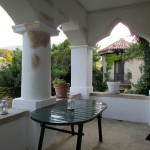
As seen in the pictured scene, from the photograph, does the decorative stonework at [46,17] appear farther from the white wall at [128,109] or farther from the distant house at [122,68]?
the distant house at [122,68]

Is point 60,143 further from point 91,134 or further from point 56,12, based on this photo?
point 56,12

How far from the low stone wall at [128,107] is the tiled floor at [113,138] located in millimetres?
241

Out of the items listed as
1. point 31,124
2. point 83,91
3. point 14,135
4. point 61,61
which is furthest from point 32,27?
point 61,61

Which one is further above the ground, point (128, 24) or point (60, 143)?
point (128, 24)

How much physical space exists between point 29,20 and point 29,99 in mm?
1194

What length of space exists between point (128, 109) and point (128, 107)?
50mm

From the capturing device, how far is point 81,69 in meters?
4.34

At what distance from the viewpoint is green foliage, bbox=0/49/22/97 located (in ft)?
20.4

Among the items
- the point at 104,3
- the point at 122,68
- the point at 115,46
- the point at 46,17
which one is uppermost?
the point at 115,46

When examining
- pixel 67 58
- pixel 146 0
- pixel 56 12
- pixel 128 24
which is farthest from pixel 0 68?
pixel 146 0

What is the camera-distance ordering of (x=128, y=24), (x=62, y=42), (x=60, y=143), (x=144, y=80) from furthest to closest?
1. (x=62, y=42)
2. (x=144, y=80)
3. (x=128, y=24)
4. (x=60, y=143)

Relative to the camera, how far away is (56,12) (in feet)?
9.16

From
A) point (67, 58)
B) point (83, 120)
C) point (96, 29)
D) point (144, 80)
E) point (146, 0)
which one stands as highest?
point (146, 0)

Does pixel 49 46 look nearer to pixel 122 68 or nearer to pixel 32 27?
pixel 32 27
